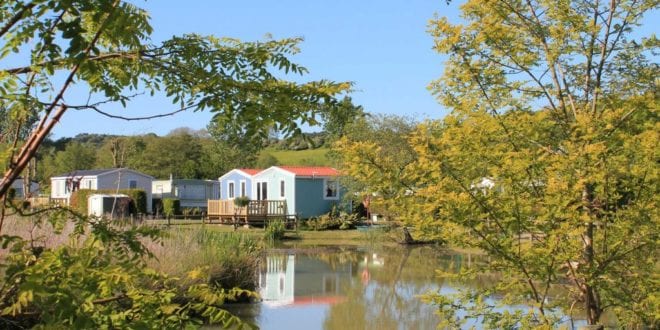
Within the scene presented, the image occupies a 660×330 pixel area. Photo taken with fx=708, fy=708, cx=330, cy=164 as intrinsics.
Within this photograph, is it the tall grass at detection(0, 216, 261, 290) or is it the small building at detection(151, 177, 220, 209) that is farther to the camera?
the small building at detection(151, 177, 220, 209)

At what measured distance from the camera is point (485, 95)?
21.8 ft

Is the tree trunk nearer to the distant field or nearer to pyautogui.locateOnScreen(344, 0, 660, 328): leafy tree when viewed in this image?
pyautogui.locateOnScreen(344, 0, 660, 328): leafy tree

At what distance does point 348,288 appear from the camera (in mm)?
15570

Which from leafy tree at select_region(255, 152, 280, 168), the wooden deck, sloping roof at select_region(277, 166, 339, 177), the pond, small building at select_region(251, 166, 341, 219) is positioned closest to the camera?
the pond

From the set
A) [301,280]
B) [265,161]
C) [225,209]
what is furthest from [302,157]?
[301,280]

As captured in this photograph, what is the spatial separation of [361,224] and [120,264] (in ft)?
101

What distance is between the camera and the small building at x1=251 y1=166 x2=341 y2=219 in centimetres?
3472

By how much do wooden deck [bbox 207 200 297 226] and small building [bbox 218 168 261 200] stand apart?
392cm

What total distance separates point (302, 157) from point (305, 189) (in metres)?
31.3

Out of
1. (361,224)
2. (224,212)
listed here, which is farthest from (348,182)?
(224,212)

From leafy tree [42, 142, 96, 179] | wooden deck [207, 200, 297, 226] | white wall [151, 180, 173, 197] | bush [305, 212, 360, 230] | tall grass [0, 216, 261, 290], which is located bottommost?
tall grass [0, 216, 261, 290]

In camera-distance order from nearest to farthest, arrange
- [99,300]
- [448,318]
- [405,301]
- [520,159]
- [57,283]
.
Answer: [57,283], [99,300], [520,159], [448,318], [405,301]

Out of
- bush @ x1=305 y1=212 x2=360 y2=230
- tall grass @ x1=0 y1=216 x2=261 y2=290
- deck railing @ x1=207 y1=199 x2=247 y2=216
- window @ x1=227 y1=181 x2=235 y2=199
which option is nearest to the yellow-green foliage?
tall grass @ x1=0 y1=216 x2=261 y2=290

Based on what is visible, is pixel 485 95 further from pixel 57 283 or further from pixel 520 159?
pixel 57 283
